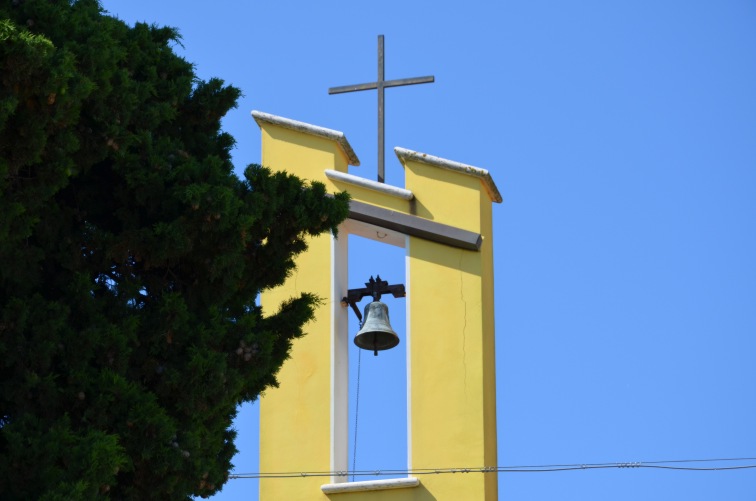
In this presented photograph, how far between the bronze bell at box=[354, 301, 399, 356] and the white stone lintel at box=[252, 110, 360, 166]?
1.06 metres

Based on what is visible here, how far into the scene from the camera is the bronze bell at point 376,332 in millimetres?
13953

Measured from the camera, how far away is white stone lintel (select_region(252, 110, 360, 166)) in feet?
46.6

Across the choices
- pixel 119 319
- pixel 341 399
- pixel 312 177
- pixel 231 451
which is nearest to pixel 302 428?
pixel 341 399

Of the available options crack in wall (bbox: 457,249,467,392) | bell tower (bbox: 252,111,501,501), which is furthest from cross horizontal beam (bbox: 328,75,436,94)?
crack in wall (bbox: 457,249,467,392)

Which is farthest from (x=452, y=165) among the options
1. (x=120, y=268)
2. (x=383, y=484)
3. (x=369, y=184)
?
(x=120, y=268)

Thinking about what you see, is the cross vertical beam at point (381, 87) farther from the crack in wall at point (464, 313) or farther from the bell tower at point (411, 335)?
the crack in wall at point (464, 313)

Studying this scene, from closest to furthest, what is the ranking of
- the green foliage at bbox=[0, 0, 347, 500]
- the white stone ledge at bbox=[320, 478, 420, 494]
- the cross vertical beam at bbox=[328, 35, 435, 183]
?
the green foliage at bbox=[0, 0, 347, 500]
the white stone ledge at bbox=[320, 478, 420, 494]
the cross vertical beam at bbox=[328, 35, 435, 183]

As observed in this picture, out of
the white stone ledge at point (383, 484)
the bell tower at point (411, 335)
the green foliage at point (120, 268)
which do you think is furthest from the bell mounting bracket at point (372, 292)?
the green foliage at point (120, 268)

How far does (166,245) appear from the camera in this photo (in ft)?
33.7

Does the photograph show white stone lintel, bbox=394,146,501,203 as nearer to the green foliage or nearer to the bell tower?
the bell tower

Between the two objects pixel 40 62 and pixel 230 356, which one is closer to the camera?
pixel 40 62

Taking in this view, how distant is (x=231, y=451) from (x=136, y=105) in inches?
74.4

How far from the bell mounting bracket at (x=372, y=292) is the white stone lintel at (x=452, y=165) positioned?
847 millimetres

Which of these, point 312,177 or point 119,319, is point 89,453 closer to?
point 119,319
